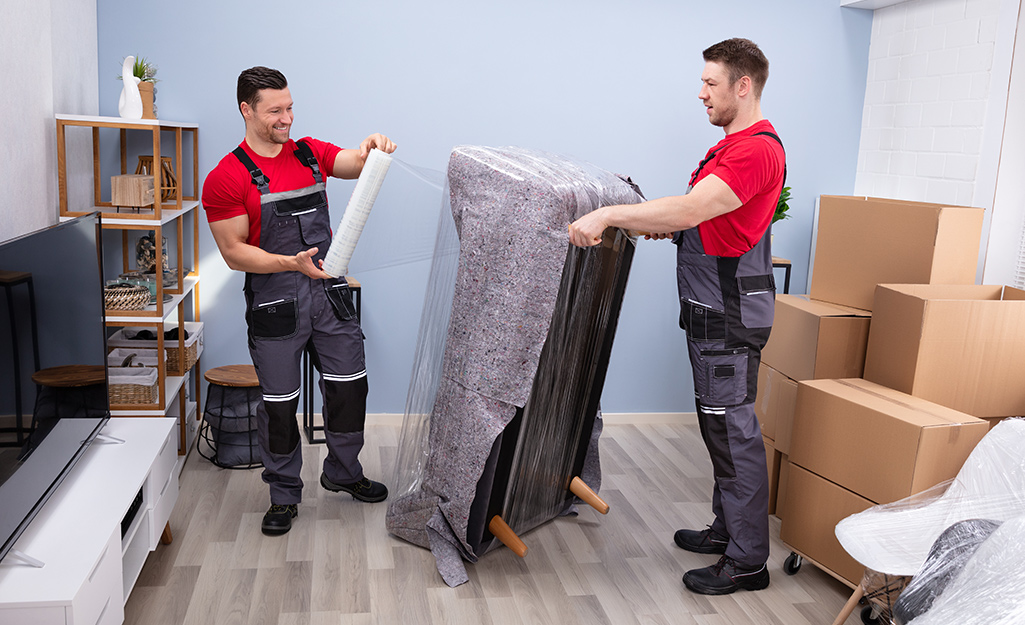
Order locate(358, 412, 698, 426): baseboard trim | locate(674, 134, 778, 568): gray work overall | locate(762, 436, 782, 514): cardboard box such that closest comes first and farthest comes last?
1. locate(674, 134, 778, 568): gray work overall
2. locate(762, 436, 782, 514): cardboard box
3. locate(358, 412, 698, 426): baseboard trim

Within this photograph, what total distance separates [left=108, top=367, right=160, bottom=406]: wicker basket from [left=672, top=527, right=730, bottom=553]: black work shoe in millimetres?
1971

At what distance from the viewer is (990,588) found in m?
1.75

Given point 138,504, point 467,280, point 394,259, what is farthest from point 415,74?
point 138,504

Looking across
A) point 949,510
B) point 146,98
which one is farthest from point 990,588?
point 146,98

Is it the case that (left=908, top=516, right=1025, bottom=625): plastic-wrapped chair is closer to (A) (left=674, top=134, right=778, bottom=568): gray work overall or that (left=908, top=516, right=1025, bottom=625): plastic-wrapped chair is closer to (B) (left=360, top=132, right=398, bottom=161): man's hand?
(A) (left=674, top=134, right=778, bottom=568): gray work overall

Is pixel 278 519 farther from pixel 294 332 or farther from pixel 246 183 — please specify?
pixel 246 183

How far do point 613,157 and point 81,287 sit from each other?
2.45m

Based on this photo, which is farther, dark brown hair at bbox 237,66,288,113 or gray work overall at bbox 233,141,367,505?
gray work overall at bbox 233,141,367,505

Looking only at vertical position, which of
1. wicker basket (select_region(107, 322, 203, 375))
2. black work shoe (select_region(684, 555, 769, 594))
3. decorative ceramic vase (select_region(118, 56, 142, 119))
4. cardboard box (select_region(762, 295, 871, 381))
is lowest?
black work shoe (select_region(684, 555, 769, 594))

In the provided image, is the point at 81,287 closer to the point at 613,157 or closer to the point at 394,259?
the point at 394,259

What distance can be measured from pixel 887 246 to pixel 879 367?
1.74ft

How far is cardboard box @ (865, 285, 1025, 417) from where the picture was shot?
2555 millimetres

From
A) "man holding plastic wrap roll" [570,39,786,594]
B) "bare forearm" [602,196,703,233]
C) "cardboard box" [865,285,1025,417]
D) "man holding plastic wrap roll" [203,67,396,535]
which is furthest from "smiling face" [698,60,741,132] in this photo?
"man holding plastic wrap roll" [203,67,396,535]

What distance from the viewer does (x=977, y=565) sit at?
5.90 ft
